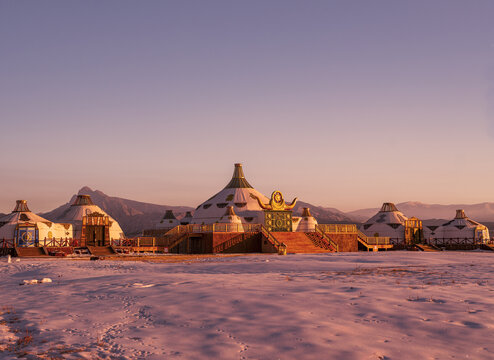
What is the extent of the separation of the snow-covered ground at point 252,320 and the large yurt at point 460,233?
65610mm

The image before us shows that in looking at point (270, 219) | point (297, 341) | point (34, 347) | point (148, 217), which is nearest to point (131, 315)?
point (34, 347)

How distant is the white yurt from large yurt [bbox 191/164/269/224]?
20591 mm

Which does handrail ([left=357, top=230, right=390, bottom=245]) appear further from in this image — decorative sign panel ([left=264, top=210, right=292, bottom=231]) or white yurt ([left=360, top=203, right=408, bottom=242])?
white yurt ([left=360, top=203, right=408, bottom=242])

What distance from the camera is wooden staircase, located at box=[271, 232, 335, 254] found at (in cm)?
4284

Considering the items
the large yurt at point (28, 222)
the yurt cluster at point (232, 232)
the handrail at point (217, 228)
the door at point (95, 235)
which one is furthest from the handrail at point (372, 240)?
the large yurt at point (28, 222)

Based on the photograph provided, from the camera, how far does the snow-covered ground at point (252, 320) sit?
282 inches

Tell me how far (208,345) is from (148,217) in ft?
621

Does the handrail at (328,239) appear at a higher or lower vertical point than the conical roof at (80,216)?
lower

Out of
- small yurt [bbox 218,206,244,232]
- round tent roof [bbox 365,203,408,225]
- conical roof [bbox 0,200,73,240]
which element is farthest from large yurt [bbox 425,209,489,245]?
conical roof [bbox 0,200,73,240]

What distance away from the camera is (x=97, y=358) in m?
6.96

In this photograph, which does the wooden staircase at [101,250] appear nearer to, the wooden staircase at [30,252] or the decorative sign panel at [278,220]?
the wooden staircase at [30,252]

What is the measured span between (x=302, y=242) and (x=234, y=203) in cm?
2249

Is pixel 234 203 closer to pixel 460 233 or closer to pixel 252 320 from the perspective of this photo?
pixel 460 233

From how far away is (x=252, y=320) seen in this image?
343 inches
